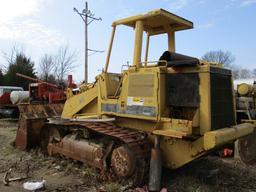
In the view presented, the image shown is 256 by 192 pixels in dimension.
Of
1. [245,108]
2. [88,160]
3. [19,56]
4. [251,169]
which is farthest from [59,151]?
[19,56]

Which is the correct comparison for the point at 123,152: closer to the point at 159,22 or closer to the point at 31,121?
the point at 159,22

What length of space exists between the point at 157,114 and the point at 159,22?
6.35 ft

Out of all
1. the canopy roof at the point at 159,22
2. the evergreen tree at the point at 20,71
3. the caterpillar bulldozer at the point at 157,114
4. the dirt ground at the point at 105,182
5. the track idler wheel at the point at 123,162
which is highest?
the evergreen tree at the point at 20,71

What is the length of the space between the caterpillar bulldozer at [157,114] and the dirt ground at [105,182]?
32 cm

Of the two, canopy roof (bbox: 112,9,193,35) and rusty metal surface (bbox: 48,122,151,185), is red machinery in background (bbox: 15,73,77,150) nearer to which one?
rusty metal surface (bbox: 48,122,151,185)

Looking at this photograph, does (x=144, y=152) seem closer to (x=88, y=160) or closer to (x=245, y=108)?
(x=88, y=160)

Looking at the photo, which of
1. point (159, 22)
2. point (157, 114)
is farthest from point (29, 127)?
point (159, 22)

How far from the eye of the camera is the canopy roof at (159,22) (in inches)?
223

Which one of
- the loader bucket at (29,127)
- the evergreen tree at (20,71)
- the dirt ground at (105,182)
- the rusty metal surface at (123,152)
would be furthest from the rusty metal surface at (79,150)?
the evergreen tree at (20,71)

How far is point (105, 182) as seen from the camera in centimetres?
559

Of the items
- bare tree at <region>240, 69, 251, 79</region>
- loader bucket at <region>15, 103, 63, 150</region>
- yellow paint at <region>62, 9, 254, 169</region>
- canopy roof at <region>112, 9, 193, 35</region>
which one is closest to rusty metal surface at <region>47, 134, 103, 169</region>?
yellow paint at <region>62, 9, 254, 169</region>

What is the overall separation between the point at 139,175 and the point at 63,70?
Result: 40309 mm

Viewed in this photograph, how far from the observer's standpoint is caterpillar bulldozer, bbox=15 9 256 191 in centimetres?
498

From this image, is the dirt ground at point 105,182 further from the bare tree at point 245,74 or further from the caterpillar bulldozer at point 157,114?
the bare tree at point 245,74
